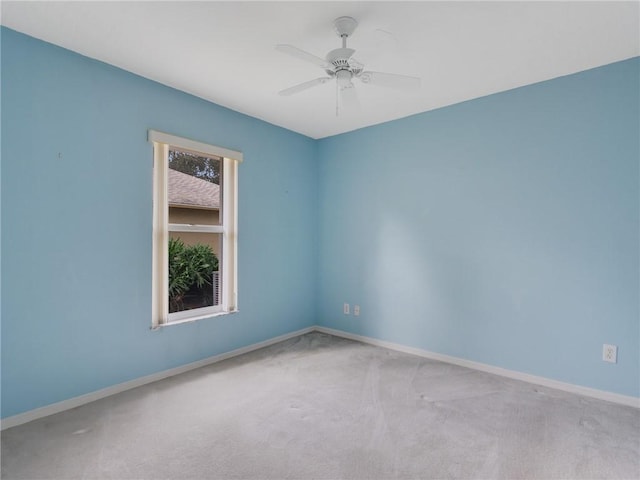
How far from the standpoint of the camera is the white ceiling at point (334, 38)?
196 centimetres

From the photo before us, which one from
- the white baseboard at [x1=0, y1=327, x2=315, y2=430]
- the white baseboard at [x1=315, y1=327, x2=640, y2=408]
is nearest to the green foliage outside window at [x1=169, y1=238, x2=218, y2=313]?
the white baseboard at [x1=0, y1=327, x2=315, y2=430]

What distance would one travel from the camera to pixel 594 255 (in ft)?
8.58

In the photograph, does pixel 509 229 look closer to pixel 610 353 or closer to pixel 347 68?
pixel 610 353

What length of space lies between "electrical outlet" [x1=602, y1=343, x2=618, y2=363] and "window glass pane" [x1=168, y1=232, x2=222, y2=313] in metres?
3.30

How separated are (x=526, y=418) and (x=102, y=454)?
2611 millimetres

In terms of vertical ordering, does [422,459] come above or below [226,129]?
below

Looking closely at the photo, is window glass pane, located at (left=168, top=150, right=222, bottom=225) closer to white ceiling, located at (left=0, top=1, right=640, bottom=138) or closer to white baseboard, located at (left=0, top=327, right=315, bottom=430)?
white ceiling, located at (left=0, top=1, right=640, bottom=138)

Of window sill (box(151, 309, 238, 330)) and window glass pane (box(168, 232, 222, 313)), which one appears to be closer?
window sill (box(151, 309, 238, 330))

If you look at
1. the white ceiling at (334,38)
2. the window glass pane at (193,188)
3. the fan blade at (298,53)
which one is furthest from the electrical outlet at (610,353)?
the window glass pane at (193,188)

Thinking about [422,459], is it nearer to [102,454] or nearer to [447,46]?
[102,454]

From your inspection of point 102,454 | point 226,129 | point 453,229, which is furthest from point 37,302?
point 453,229

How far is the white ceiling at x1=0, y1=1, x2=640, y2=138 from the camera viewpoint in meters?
1.96

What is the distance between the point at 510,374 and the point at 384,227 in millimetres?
1828

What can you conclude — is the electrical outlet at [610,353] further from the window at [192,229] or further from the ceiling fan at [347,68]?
the window at [192,229]
